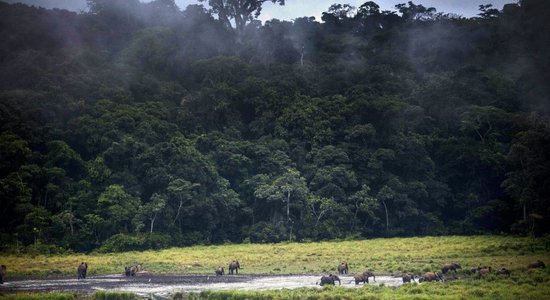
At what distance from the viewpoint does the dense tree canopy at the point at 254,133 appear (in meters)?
62.6

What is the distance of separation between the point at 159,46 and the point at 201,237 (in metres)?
42.6

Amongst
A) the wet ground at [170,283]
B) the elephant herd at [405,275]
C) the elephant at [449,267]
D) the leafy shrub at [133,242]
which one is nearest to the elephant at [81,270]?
the elephant herd at [405,275]

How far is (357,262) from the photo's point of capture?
158 feet

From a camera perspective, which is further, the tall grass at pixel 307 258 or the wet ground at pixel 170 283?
the tall grass at pixel 307 258

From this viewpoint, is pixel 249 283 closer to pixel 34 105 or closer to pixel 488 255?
pixel 488 255

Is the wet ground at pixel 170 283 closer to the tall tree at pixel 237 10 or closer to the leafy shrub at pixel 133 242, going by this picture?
the leafy shrub at pixel 133 242

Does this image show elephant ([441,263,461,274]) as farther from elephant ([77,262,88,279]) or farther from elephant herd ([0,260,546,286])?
elephant ([77,262,88,279])

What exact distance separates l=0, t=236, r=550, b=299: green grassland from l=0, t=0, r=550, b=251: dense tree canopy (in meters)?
6.80

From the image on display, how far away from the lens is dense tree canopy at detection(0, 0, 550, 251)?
6262 cm

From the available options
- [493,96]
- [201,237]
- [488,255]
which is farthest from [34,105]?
[493,96]

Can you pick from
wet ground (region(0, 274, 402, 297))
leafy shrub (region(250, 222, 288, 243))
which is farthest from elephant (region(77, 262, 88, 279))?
leafy shrub (region(250, 222, 288, 243))

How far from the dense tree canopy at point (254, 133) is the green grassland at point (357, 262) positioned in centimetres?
680

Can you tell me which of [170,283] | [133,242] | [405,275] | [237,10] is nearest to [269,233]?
[133,242]

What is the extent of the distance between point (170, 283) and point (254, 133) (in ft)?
156
